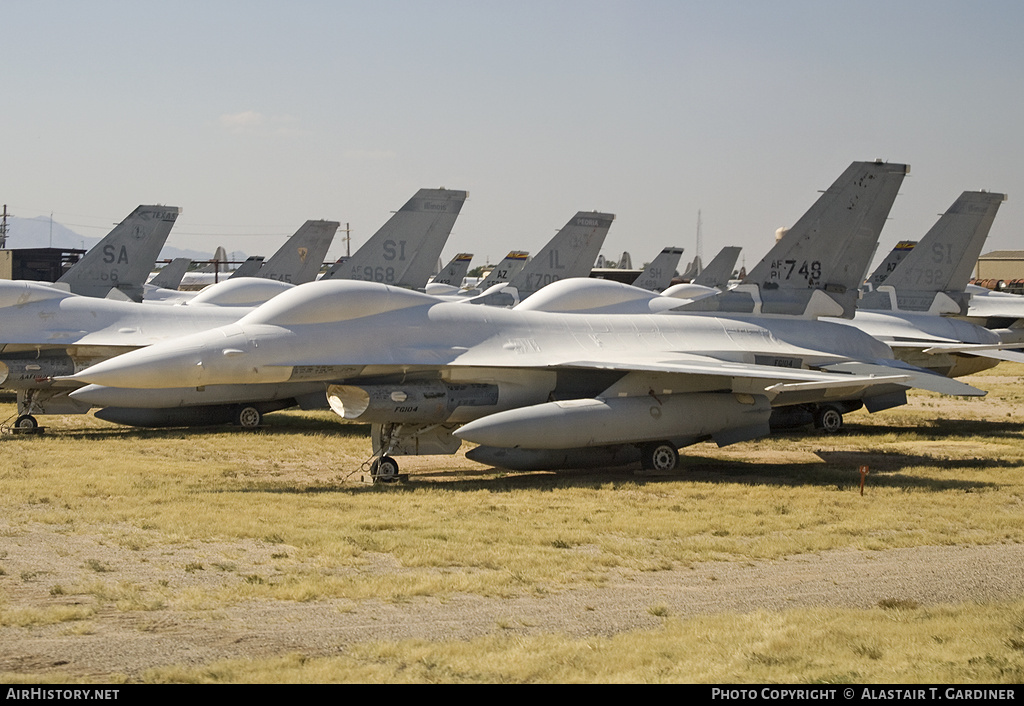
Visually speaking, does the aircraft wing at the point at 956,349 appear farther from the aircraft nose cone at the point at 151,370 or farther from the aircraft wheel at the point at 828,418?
the aircraft nose cone at the point at 151,370

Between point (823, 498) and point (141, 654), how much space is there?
928cm

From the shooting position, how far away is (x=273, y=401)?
21.4 meters

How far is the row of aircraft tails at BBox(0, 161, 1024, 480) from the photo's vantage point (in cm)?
1479

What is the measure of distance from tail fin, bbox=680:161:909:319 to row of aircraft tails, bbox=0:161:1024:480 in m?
0.03

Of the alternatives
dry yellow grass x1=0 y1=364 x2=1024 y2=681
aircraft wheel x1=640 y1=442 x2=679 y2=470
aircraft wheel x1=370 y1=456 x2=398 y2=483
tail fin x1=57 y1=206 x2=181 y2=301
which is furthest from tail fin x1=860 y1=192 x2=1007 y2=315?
tail fin x1=57 y1=206 x2=181 y2=301

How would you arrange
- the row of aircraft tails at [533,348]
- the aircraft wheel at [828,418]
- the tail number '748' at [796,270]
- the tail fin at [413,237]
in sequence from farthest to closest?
the tail fin at [413,237] → the aircraft wheel at [828,418] → the tail number '748' at [796,270] → the row of aircraft tails at [533,348]

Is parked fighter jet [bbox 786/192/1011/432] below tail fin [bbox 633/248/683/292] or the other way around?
below

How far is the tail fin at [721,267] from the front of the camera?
1796 inches

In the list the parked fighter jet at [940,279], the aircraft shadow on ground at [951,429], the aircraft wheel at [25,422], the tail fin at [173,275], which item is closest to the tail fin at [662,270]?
the tail fin at [173,275]

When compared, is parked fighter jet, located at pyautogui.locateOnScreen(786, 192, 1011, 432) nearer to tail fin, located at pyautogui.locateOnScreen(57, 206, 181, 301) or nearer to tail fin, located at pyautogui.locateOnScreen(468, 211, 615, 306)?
tail fin, located at pyautogui.locateOnScreen(468, 211, 615, 306)

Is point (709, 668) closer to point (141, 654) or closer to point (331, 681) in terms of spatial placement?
point (331, 681)

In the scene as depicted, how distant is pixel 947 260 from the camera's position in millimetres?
25609

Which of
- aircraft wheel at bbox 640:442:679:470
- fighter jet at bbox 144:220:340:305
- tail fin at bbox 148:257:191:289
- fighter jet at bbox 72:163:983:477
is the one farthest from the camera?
tail fin at bbox 148:257:191:289

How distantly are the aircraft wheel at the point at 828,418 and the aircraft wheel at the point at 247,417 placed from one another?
11.4 metres
